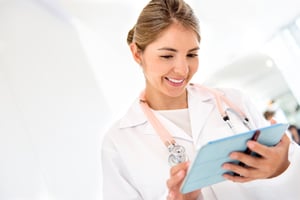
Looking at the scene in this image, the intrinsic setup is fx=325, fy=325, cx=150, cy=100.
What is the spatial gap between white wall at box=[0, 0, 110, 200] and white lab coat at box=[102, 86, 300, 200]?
366 mm

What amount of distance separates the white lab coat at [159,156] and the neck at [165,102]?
28 millimetres

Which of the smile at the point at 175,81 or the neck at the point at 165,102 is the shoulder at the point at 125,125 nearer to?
the neck at the point at 165,102

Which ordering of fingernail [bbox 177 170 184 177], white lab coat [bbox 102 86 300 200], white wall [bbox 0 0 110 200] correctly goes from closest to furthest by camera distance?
fingernail [bbox 177 170 184 177] → white lab coat [bbox 102 86 300 200] → white wall [bbox 0 0 110 200]

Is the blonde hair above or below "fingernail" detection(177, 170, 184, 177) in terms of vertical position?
above

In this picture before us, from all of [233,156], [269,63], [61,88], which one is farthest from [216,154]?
[269,63]

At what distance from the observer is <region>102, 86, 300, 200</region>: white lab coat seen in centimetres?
89

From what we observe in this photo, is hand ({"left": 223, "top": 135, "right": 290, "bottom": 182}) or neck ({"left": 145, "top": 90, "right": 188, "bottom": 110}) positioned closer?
hand ({"left": 223, "top": 135, "right": 290, "bottom": 182})

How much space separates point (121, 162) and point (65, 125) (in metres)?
0.56

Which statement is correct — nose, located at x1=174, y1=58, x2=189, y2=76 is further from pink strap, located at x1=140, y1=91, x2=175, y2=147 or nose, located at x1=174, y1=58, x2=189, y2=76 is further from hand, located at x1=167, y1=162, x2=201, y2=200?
hand, located at x1=167, y1=162, x2=201, y2=200

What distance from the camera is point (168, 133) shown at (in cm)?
99

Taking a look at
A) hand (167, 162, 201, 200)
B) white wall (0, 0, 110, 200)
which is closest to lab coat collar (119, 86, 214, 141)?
hand (167, 162, 201, 200)

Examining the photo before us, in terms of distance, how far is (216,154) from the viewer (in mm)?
601

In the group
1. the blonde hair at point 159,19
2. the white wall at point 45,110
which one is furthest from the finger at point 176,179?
the white wall at point 45,110

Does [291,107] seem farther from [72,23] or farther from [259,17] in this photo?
[72,23]
